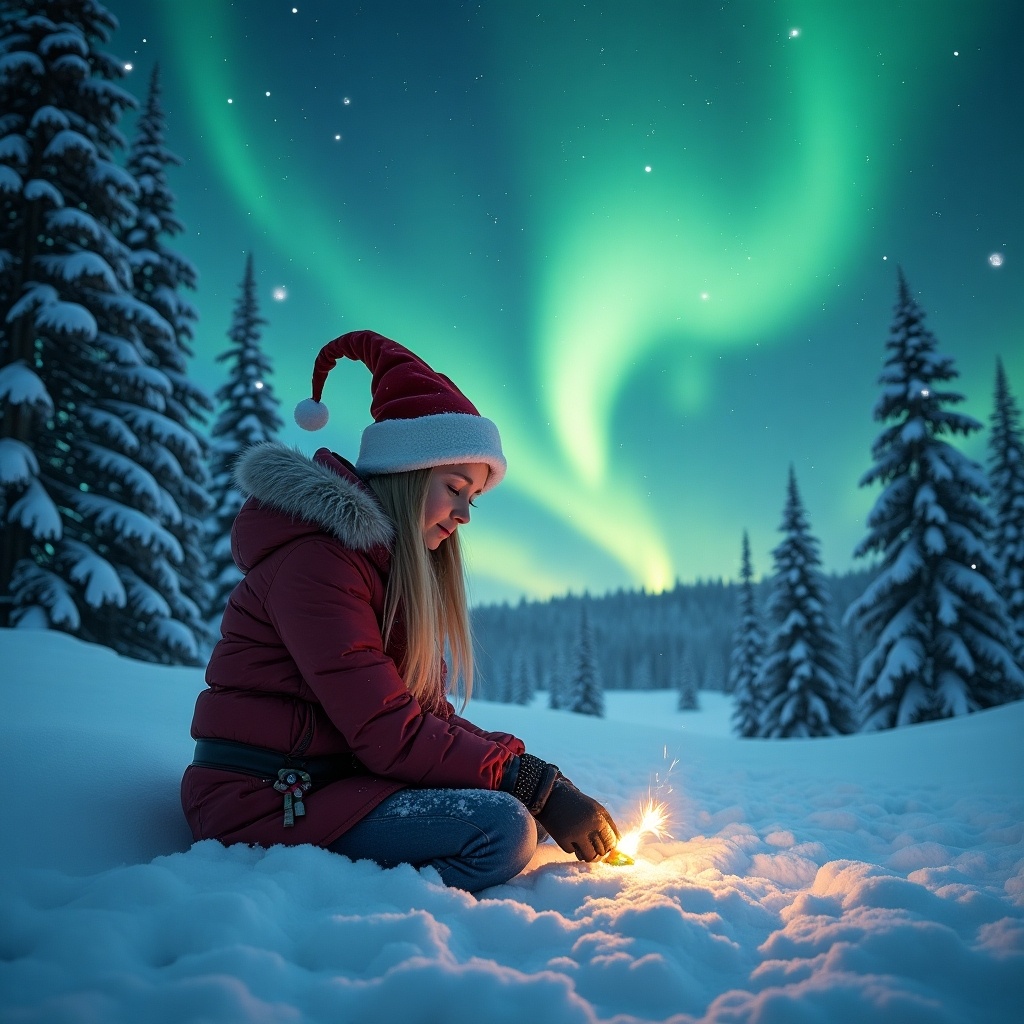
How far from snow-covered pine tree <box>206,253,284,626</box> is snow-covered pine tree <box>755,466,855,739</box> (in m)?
15.4

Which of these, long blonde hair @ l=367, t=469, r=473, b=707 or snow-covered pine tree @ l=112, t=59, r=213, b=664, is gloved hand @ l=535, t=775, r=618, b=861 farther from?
snow-covered pine tree @ l=112, t=59, r=213, b=664

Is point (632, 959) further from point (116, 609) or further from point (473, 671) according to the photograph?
point (116, 609)

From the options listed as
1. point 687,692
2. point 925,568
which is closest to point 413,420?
point 925,568

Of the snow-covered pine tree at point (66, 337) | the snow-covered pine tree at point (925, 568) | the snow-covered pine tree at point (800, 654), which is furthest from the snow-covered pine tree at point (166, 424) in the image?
the snow-covered pine tree at point (800, 654)

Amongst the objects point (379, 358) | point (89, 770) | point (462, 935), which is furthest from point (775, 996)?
point (379, 358)

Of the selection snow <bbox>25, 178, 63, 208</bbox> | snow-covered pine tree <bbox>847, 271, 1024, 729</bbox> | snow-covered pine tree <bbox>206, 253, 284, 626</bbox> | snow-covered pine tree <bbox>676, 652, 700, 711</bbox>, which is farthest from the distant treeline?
snow <bbox>25, 178, 63, 208</bbox>

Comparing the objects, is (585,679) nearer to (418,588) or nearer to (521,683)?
(521,683)

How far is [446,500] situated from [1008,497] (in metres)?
23.4

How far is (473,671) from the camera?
2.92 metres

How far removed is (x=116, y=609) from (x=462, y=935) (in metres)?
11.4

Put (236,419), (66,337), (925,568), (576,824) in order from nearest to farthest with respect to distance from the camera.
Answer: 1. (576,824)
2. (66,337)
3. (925,568)
4. (236,419)

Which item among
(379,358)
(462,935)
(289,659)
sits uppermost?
(379,358)

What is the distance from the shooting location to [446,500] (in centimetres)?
256

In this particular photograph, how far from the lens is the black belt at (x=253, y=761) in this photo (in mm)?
1964
